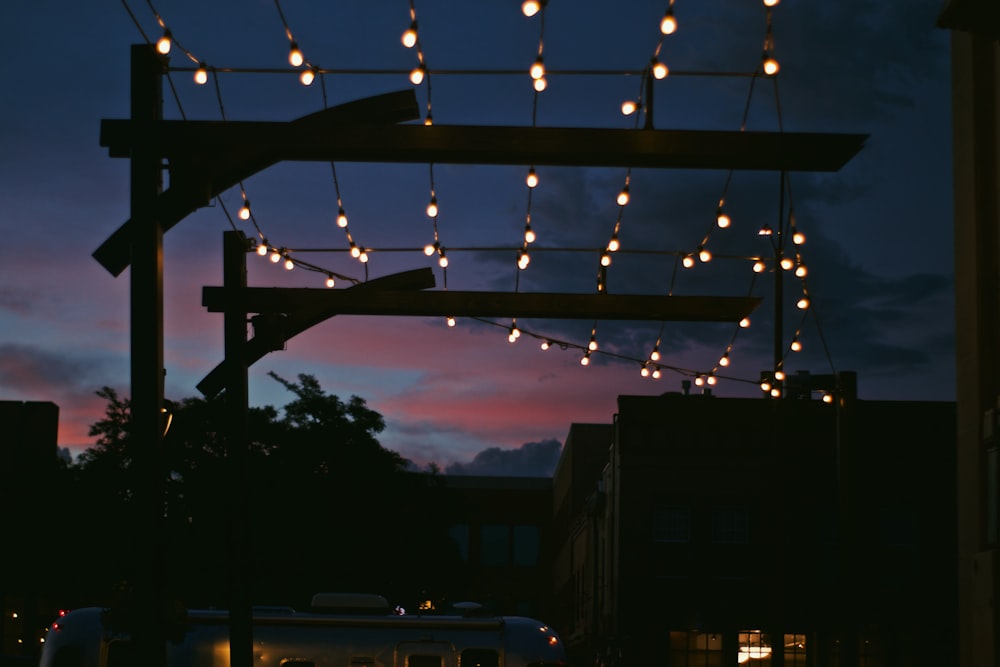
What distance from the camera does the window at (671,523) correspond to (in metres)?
43.6

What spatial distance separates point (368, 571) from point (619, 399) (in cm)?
919

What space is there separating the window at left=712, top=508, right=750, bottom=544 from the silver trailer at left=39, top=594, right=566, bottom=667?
2323cm

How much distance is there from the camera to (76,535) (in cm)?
4441

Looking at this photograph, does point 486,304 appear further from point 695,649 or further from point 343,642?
point 695,649

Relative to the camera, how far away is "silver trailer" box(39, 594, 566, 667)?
806 inches

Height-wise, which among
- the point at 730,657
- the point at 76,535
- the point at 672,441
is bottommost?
the point at 730,657

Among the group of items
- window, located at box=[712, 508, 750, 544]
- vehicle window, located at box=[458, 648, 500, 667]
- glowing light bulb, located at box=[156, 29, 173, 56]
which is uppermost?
glowing light bulb, located at box=[156, 29, 173, 56]

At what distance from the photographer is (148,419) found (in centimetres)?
1224

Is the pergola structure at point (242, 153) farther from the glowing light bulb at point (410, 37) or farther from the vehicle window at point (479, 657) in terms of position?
the vehicle window at point (479, 657)

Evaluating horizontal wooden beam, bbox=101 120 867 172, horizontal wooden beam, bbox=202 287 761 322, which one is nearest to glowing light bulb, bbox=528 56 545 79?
horizontal wooden beam, bbox=101 120 867 172

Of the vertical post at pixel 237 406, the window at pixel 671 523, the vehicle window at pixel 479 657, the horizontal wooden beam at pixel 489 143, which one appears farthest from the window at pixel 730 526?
the horizontal wooden beam at pixel 489 143

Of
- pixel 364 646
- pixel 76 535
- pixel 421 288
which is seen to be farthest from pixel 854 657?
pixel 76 535

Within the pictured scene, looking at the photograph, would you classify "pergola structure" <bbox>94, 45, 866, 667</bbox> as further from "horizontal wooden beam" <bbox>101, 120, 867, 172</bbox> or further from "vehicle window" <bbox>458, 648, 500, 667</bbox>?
"vehicle window" <bbox>458, 648, 500, 667</bbox>

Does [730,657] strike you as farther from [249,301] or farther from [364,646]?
[249,301]
